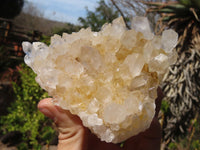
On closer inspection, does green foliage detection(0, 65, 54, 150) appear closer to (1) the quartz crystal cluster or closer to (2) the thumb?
(2) the thumb

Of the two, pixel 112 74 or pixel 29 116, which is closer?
pixel 112 74

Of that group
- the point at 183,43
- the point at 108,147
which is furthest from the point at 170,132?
the point at 108,147

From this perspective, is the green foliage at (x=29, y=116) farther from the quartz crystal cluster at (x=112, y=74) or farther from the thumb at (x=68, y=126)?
the quartz crystal cluster at (x=112, y=74)

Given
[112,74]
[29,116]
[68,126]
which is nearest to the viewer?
[112,74]

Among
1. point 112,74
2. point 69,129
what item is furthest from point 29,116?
point 112,74

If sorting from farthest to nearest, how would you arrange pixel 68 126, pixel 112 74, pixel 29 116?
pixel 29 116 < pixel 68 126 < pixel 112 74

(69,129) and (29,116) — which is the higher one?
(69,129)

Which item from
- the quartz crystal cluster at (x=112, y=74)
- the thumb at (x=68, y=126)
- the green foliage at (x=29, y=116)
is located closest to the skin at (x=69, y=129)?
the thumb at (x=68, y=126)

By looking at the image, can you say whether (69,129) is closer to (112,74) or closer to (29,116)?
(112,74)

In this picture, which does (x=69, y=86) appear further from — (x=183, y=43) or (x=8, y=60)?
(x=8, y=60)
